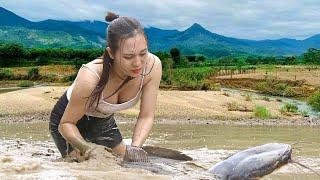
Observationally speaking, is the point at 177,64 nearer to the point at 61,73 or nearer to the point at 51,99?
the point at 61,73

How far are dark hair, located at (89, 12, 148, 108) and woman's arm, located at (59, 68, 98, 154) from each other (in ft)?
0.18

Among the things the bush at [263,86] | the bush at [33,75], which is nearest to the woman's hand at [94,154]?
the bush at [263,86]

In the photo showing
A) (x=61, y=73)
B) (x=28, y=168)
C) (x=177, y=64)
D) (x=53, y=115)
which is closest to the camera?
(x=28, y=168)

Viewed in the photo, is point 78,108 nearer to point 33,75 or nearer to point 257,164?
point 257,164

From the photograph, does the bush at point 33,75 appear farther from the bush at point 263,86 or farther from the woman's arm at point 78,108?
the woman's arm at point 78,108

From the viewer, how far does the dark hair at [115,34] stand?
12.0 ft

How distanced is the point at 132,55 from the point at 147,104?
685 millimetres

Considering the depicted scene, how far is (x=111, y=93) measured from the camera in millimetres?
4023

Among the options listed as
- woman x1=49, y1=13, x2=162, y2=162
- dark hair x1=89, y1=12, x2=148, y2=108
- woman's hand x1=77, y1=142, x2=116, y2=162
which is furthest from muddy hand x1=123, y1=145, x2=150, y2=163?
dark hair x1=89, y1=12, x2=148, y2=108

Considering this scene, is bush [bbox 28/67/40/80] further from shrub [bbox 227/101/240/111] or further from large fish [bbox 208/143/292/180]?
large fish [bbox 208/143/292/180]

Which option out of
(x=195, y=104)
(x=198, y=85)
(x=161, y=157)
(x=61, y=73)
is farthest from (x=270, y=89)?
(x=161, y=157)

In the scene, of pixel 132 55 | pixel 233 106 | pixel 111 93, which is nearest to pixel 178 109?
pixel 233 106

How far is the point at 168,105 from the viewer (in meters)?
22.3

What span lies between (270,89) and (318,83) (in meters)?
6.14
